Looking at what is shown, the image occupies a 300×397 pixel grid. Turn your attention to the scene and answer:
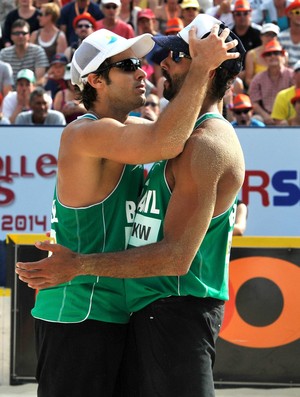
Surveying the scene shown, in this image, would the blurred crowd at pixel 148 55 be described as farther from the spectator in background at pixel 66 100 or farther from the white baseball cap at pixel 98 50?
the white baseball cap at pixel 98 50

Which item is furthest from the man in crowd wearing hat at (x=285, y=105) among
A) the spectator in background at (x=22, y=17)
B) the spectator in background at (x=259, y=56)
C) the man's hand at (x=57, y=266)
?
the man's hand at (x=57, y=266)

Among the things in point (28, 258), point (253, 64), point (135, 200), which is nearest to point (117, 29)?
point (253, 64)

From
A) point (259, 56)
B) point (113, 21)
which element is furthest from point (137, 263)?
point (113, 21)

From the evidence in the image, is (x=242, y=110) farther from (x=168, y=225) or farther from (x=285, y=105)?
(x=168, y=225)

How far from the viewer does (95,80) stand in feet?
13.5

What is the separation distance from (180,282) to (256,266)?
336 centimetres

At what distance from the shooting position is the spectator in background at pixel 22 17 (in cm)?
1320

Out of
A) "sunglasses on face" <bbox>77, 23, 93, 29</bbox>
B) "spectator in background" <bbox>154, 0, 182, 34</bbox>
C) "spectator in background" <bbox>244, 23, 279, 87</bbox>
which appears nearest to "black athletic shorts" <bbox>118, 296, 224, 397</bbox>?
"spectator in background" <bbox>244, 23, 279, 87</bbox>

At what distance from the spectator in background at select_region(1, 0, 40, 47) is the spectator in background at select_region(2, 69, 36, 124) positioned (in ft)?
6.82

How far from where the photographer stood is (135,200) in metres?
3.98

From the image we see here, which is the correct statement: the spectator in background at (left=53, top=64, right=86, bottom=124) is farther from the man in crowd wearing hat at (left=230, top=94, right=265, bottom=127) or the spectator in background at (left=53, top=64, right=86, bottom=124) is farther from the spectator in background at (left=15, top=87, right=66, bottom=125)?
the man in crowd wearing hat at (left=230, top=94, right=265, bottom=127)

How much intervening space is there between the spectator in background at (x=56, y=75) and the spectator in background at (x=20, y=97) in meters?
0.59

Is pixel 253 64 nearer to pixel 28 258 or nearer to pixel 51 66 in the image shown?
pixel 51 66

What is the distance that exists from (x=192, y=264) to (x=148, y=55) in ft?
28.4
